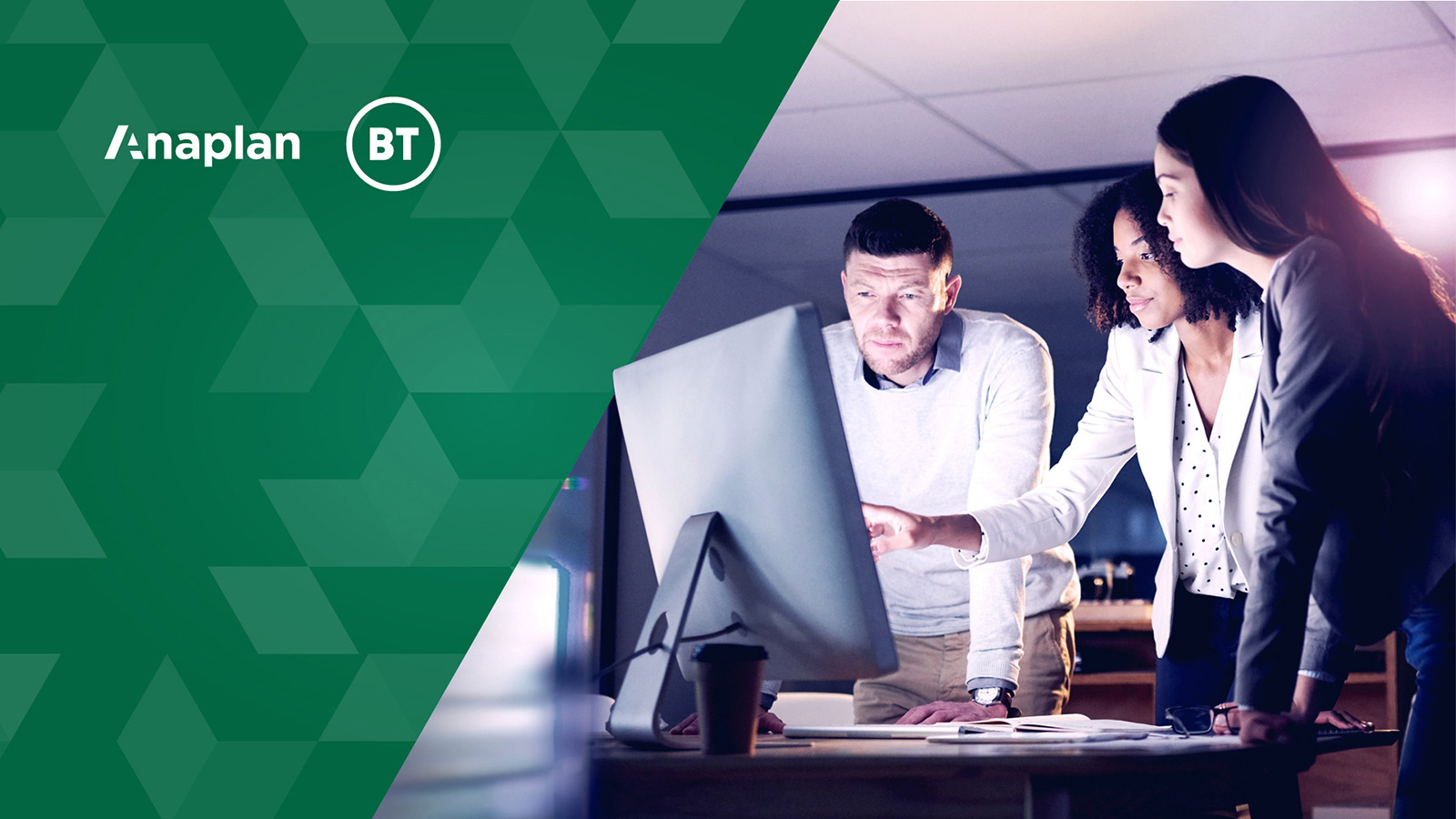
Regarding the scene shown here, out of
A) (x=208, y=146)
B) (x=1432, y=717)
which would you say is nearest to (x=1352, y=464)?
(x=1432, y=717)

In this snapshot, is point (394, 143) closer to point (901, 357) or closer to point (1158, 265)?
point (901, 357)

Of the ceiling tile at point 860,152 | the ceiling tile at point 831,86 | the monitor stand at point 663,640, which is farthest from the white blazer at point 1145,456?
the ceiling tile at point 860,152

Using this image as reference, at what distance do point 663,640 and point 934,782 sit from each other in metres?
0.29

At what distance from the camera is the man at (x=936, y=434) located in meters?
1.90

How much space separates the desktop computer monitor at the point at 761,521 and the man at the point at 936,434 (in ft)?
2.25

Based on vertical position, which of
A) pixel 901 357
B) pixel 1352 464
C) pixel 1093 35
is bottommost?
pixel 1352 464

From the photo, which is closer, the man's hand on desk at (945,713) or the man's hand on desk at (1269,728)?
the man's hand on desk at (1269,728)

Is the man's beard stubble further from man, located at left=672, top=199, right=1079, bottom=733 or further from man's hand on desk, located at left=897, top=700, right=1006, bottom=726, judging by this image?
man's hand on desk, located at left=897, top=700, right=1006, bottom=726

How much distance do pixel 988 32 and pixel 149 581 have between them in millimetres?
2376

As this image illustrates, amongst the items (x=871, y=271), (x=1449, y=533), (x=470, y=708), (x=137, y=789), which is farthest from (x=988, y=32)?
(x=137, y=789)

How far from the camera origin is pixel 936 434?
206 cm

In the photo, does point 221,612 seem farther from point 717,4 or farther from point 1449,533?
point 1449,533

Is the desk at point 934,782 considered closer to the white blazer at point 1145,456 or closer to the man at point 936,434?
the white blazer at point 1145,456

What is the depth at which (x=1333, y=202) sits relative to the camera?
1.39 metres
